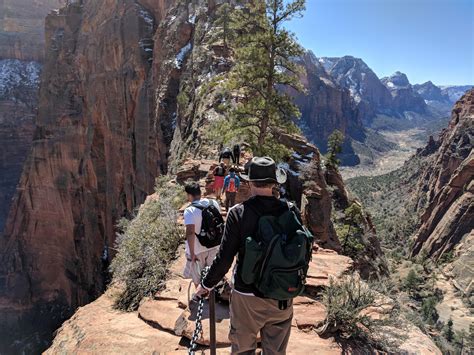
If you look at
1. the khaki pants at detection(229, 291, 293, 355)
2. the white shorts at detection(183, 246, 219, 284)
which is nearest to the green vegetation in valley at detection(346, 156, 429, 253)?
the white shorts at detection(183, 246, 219, 284)

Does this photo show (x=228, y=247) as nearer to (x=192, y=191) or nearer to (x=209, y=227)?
(x=209, y=227)

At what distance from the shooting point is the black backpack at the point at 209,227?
15.6 ft

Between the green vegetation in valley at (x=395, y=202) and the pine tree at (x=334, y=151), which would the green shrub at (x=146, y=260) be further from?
the green vegetation in valley at (x=395, y=202)

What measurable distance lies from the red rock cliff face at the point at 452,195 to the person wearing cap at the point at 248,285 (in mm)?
50807

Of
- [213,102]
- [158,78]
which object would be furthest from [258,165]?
[158,78]

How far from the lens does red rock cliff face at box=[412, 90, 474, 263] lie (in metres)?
47.3

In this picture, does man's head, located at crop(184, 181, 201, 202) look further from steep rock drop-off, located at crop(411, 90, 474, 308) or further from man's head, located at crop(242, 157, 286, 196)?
steep rock drop-off, located at crop(411, 90, 474, 308)

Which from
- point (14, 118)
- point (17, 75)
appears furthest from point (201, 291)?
point (17, 75)

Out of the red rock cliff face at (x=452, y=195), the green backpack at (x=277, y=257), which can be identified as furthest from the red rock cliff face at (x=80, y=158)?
the red rock cliff face at (x=452, y=195)

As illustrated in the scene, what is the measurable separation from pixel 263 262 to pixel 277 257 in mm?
126

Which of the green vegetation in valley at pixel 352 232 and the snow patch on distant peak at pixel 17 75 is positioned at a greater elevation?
the snow patch on distant peak at pixel 17 75

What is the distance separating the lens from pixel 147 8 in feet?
115

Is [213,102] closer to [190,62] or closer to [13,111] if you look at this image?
[190,62]

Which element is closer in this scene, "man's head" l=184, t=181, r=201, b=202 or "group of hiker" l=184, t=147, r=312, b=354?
"group of hiker" l=184, t=147, r=312, b=354
